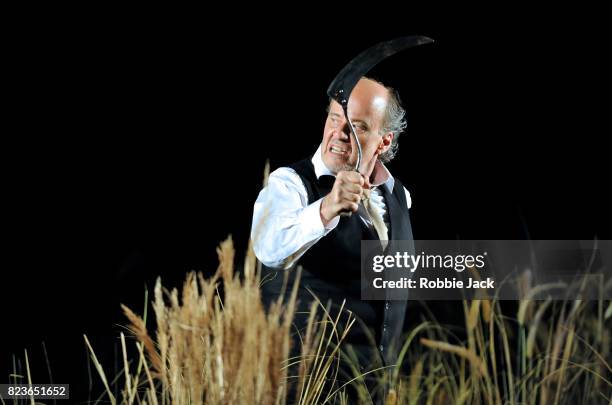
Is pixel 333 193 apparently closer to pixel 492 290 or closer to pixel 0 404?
pixel 492 290

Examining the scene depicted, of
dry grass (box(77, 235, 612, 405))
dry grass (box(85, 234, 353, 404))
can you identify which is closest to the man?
dry grass (box(77, 235, 612, 405))

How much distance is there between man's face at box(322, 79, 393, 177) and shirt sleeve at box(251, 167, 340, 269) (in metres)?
0.18

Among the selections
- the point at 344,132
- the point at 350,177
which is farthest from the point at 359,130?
the point at 350,177

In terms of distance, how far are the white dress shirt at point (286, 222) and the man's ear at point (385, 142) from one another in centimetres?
32

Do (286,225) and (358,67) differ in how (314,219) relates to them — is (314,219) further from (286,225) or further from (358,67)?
(358,67)

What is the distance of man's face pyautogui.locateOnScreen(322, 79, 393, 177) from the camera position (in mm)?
2275

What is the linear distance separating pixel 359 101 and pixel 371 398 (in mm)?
887

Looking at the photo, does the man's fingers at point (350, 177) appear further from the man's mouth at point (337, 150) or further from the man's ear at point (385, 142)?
the man's ear at point (385, 142)

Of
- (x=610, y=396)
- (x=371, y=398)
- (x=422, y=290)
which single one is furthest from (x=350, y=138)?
(x=610, y=396)

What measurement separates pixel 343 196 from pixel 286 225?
0.18 meters

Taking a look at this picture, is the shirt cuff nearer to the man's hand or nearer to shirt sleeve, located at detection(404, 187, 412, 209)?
the man's hand

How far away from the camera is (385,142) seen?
240cm

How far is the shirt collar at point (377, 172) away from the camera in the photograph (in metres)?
2.26

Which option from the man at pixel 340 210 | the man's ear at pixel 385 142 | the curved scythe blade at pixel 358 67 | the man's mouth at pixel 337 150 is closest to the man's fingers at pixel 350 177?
the man at pixel 340 210
